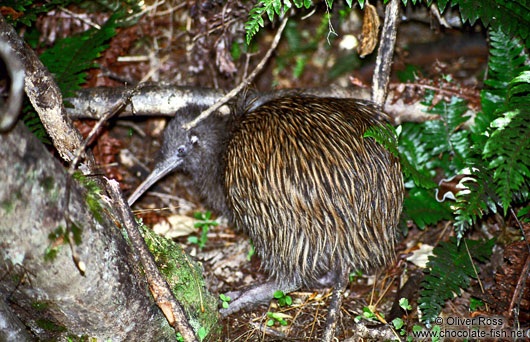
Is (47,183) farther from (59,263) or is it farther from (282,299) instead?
(282,299)

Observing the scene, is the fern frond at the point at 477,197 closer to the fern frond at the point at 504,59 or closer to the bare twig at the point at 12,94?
the fern frond at the point at 504,59

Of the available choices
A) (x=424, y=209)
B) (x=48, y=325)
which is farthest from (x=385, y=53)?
(x=48, y=325)

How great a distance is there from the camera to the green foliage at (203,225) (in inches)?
185

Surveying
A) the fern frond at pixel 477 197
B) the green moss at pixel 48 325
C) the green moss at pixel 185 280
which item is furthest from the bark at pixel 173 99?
the green moss at pixel 48 325

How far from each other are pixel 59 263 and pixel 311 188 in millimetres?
1793

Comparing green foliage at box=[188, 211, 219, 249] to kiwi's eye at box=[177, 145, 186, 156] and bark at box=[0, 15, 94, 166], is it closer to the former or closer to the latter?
kiwi's eye at box=[177, 145, 186, 156]

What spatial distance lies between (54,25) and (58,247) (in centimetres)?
355

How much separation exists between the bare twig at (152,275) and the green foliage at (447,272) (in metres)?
1.75

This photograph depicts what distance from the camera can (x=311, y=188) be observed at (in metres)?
3.56

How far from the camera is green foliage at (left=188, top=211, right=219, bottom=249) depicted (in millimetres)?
4699

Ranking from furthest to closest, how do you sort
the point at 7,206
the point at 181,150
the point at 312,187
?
the point at 181,150
the point at 312,187
the point at 7,206

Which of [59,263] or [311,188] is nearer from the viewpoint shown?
[59,263]

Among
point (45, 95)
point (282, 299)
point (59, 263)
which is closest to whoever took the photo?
point (59, 263)

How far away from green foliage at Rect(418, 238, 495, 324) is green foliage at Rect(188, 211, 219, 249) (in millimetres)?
2006
